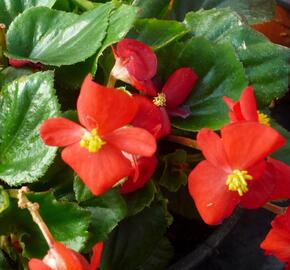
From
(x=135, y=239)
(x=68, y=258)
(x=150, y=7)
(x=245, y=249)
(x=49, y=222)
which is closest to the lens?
(x=68, y=258)

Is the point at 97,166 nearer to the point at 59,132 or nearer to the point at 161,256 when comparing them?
the point at 59,132

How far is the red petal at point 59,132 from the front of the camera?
444 millimetres

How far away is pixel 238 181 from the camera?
46cm

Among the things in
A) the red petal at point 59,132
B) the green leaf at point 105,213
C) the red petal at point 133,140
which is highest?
the red petal at point 59,132

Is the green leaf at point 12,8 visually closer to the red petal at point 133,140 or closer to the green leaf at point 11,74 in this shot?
the green leaf at point 11,74

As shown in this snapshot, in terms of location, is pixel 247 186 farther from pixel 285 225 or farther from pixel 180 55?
pixel 180 55

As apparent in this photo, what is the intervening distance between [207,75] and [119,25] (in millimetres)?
127

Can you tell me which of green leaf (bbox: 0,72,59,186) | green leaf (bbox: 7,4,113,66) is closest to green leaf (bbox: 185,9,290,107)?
green leaf (bbox: 7,4,113,66)

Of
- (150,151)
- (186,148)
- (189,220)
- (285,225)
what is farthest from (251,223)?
(150,151)

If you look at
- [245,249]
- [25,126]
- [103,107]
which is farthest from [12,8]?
[245,249]

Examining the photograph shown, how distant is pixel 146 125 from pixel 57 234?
0.13 metres

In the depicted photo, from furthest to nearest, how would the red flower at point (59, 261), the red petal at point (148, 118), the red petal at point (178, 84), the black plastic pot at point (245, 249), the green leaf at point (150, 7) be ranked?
1. the black plastic pot at point (245, 249)
2. the green leaf at point (150, 7)
3. the red petal at point (178, 84)
4. the red petal at point (148, 118)
5. the red flower at point (59, 261)

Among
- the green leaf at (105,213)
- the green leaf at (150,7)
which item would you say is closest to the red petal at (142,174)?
the green leaf at (105,213)

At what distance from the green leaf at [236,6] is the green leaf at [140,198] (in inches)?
12.4
